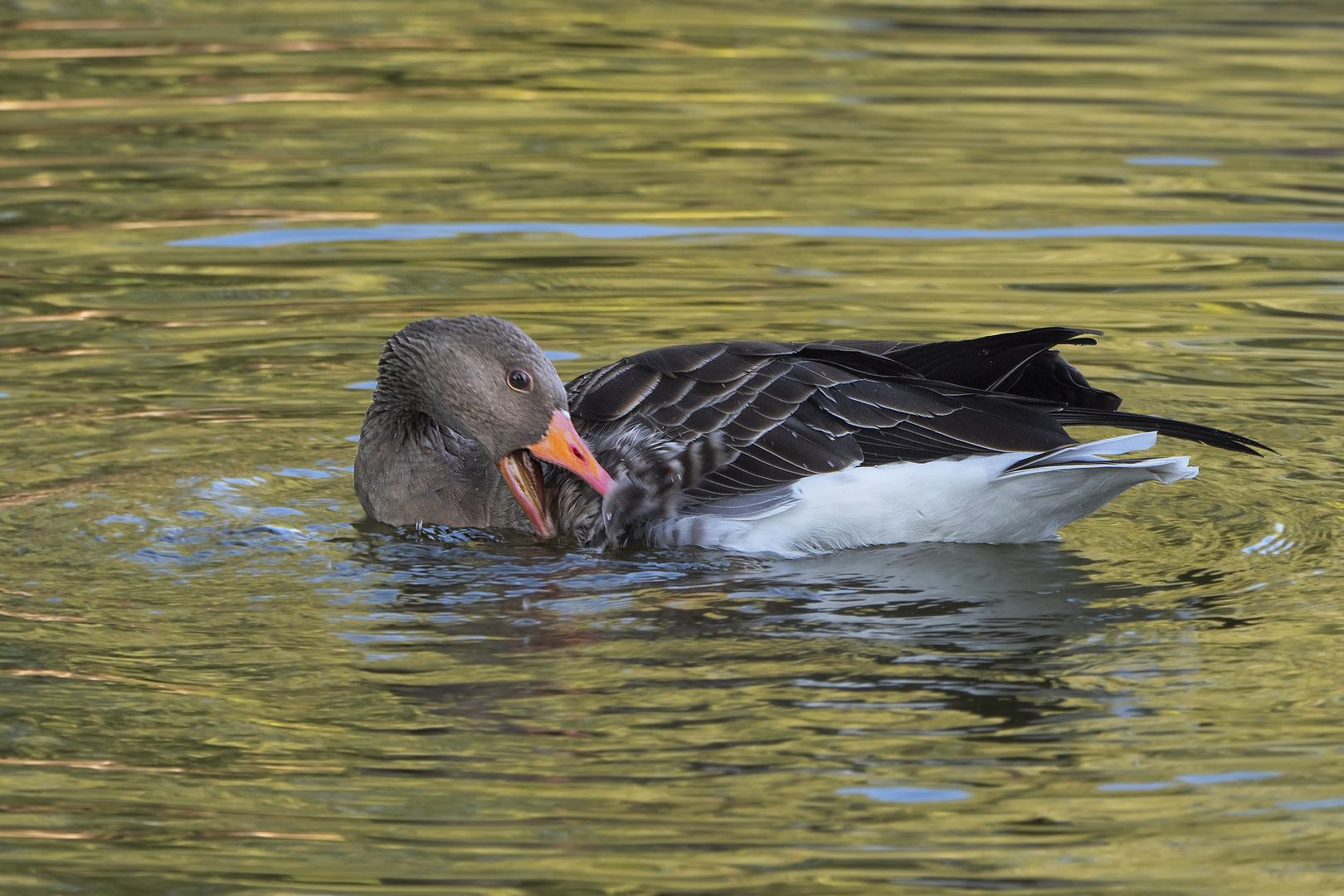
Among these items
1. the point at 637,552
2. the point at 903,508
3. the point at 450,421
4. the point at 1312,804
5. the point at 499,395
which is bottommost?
the point at 637,552

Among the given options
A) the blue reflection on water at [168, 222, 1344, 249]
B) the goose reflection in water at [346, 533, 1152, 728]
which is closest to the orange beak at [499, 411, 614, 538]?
the goose reflection in water at [346, 533, 1152, 728]

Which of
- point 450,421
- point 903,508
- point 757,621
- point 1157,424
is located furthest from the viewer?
point 450,421

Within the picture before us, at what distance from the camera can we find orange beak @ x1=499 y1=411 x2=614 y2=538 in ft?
24.3

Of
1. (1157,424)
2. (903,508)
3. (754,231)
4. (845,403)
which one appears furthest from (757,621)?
(754,231)

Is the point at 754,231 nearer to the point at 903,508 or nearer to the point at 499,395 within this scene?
the point at 499,395

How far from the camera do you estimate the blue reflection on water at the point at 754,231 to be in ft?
43.1

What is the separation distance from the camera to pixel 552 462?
7.56 meters

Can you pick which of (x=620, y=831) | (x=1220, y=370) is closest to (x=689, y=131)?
(x=1220, y=370)

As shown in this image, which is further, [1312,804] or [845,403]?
[845,403]

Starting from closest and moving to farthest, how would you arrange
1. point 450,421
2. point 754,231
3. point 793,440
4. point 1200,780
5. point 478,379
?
1. point 1200,780
2. point 793,440
3. point 478,379
4. point 450,421
5. point 754,231

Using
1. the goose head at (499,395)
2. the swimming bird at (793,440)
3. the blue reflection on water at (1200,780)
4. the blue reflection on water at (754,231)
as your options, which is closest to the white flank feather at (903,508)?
the swimming bird at (793,440)

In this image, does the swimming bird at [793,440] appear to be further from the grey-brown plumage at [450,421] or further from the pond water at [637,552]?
the pond water at [637,552]

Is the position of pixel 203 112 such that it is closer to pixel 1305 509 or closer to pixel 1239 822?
pixel 1305 509

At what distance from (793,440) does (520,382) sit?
1.12 metres
